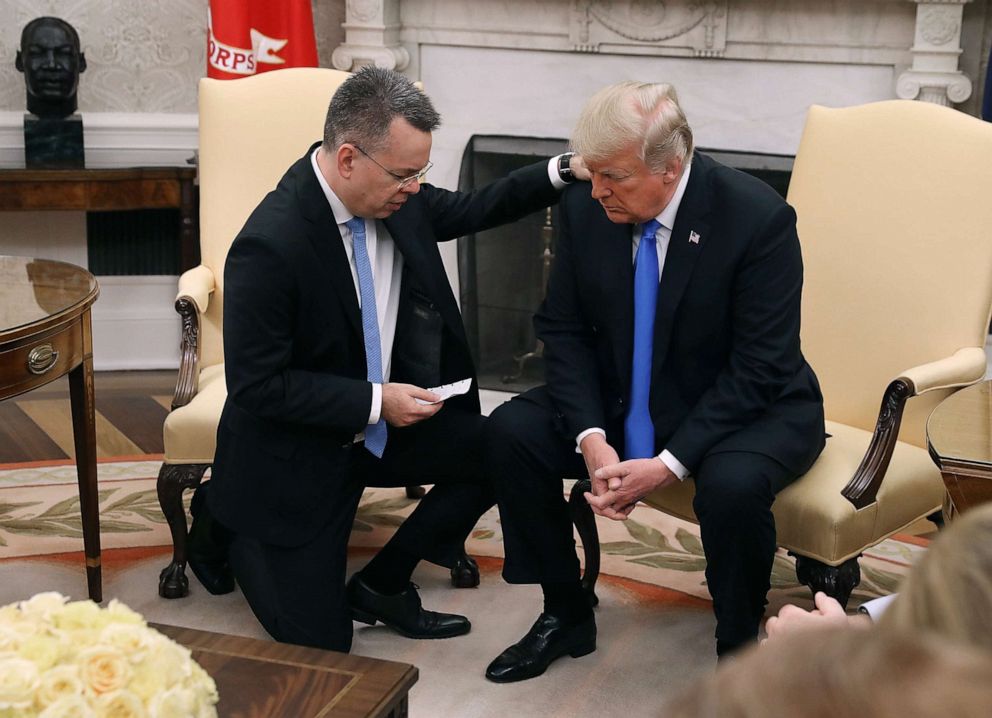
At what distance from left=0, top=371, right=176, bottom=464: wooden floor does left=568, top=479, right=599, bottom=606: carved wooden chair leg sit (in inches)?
64.6

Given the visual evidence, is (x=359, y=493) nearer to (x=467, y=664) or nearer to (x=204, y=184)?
(x=467, y=664)

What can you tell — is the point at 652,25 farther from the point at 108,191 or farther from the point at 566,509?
A: the point at 566,509

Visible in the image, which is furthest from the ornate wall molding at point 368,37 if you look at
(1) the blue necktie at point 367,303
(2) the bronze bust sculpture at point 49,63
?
(1) the blue necktie at point 367,303

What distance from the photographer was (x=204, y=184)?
3.45m

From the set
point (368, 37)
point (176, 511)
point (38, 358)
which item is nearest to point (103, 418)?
point (176, 511)

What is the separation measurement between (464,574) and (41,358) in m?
1.15

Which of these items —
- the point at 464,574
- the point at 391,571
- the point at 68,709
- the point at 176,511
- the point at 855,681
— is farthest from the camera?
the point at 464,574

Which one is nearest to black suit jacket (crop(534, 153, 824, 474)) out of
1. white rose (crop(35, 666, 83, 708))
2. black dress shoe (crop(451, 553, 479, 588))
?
Result: black dress shoe (crop(451, 553, 479, 588))

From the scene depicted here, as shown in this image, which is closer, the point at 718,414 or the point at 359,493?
the point at 718,414

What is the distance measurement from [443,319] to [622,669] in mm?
847

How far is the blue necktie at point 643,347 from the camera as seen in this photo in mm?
2678

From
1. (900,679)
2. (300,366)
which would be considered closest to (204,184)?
(300,366)

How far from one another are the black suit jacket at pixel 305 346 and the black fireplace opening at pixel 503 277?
1.66 meters

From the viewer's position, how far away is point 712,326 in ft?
8.66
